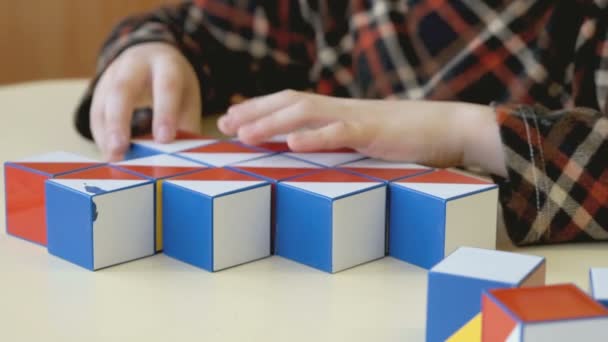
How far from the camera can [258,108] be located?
1.01m

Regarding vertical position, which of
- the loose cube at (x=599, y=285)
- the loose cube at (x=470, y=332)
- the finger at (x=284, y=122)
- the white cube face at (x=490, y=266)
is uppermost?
the finger at (x=284, y=122)

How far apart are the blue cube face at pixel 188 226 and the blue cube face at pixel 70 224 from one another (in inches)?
2.6

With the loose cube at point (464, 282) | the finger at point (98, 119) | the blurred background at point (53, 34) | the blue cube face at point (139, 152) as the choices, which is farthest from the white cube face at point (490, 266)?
the blurred background at point (53, 34)

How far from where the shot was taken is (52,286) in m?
0.75

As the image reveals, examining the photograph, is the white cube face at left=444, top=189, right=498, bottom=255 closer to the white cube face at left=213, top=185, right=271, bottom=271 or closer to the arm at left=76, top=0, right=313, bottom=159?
the white cube face at left=213, top=185, right=271, bottom=271

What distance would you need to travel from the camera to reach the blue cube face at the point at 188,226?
2.60 feet

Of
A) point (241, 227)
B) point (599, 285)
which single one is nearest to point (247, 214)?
point (241, 227)

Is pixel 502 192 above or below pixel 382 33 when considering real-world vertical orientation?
below

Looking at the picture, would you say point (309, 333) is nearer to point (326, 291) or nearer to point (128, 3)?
point (326, 291)

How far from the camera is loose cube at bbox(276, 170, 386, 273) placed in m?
0.80

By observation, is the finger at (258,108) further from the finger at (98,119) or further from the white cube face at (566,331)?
the white cube face at (566,331)

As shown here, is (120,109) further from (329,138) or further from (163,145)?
(329,138)

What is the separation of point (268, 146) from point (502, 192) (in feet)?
0.75

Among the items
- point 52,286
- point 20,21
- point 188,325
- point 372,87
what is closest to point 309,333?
point 188,325
